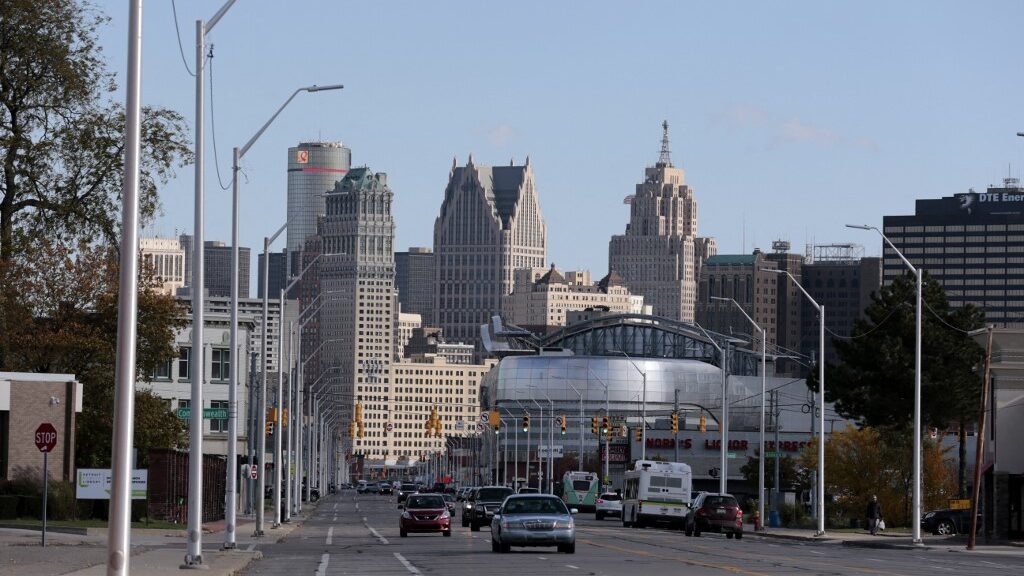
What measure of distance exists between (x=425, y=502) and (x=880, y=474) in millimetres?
36831

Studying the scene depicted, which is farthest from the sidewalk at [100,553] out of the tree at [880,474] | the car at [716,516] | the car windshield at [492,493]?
the tree at [880,474]

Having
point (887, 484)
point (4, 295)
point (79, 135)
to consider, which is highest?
point (79, 135)

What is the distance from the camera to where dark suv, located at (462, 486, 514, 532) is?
6394cm

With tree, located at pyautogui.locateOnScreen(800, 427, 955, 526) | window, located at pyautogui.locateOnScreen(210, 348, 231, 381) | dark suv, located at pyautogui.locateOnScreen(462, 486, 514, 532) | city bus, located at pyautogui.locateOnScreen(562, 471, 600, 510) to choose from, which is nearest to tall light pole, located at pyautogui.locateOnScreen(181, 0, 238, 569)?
dark suv, located at pyautogui.locateOnScreen(462, 486, 514, 532)

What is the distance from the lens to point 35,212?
195ft

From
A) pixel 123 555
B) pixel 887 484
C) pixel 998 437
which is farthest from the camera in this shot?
pixel 887 484

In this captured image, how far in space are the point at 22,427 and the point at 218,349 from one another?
220 ft

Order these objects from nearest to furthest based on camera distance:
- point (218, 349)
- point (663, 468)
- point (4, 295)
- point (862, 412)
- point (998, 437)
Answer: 1. point (998, 437)
2. point (4, 295)
3. point (663, 468)
4. point (862, 412)
5. point (218, 349)

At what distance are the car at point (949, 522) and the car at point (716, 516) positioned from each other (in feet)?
36.7

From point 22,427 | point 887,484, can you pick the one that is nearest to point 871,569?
point 22,427

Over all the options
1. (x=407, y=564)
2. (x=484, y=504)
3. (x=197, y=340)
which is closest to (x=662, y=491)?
(x=484, y=504)

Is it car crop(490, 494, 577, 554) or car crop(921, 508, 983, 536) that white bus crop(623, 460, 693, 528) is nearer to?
car crop(921, 508, 983, 536)

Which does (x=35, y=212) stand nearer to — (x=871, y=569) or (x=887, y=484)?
(x=871, y=569)

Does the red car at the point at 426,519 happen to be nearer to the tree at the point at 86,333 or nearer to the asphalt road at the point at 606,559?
the asphalt road at the point at 606,559
